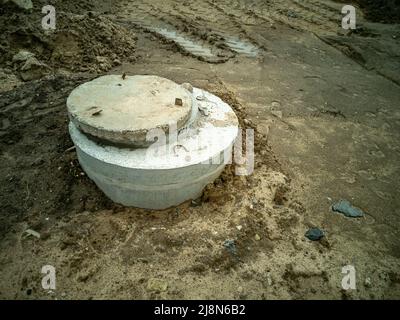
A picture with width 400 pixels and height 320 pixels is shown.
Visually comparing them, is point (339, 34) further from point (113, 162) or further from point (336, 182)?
point (113, 162)

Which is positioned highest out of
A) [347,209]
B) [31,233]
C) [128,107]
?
[128,107]

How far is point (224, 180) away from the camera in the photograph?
3.16 meters

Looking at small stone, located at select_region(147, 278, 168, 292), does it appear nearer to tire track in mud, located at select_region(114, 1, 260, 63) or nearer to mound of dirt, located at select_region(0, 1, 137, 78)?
mound of dirt, located at select_region(0, 1, 137, 78)

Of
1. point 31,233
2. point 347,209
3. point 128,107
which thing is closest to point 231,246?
point 347,209

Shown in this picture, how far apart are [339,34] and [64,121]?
5983mm

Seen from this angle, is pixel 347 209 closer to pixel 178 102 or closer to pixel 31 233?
pixel 178 102

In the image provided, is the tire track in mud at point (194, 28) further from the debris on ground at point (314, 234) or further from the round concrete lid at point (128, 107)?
the debris on ground at point (314, 234)

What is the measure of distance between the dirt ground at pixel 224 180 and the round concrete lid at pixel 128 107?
666 mm

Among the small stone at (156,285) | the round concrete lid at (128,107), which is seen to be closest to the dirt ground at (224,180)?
the small stone at (156,285)

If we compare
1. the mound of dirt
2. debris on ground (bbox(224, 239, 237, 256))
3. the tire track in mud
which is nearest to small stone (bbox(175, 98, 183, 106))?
debris on ground (bbox(224, 239, 237, 256))

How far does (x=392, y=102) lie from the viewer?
4.91m

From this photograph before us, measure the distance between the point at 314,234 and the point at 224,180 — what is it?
0.94 metres

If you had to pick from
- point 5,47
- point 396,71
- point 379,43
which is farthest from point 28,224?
point 379,43

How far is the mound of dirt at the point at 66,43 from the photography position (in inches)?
198
